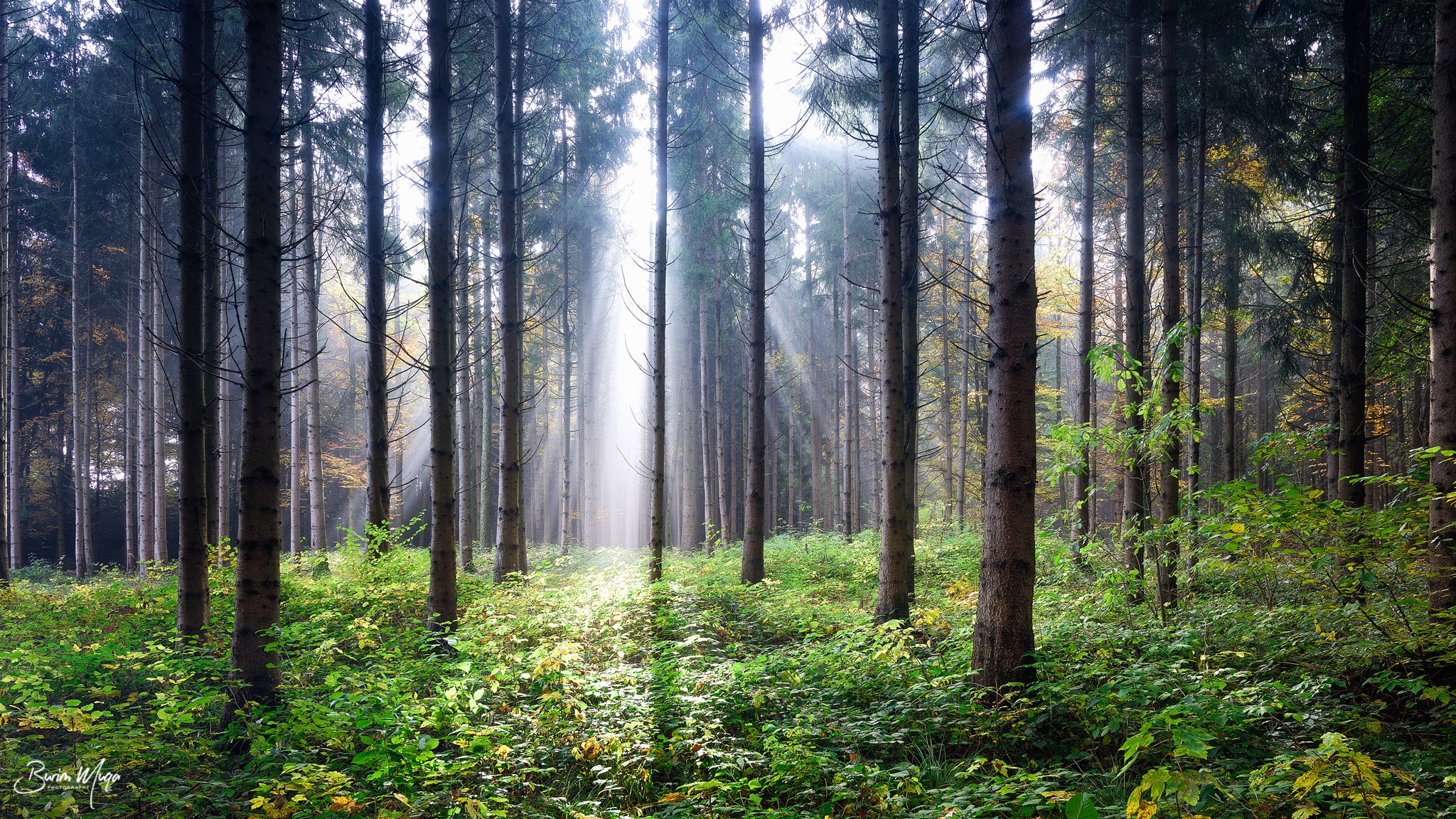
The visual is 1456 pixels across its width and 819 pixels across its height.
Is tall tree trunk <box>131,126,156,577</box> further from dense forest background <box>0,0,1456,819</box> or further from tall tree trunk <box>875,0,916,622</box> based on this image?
tall tree trunk <box>875,0,916,622</box>

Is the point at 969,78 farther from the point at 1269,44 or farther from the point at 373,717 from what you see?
the point at 373,717

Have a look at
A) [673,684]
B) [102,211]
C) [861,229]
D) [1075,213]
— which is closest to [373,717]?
[673,684]

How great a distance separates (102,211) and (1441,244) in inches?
1022

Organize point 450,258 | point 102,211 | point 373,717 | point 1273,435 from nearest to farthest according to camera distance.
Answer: point 373,717, point 1273,435, point 450,258, point 102,211

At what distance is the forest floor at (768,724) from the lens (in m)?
2.81

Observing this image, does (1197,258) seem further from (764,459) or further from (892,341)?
(764,459)

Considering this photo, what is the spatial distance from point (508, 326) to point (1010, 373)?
6.82 m

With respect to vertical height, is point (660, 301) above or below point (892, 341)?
above

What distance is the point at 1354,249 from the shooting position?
6.92 m

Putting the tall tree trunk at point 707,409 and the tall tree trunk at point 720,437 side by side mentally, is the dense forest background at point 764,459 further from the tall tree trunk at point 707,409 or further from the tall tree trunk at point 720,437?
the tall tree trunk at point 707,409

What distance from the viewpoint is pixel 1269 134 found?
924 cm

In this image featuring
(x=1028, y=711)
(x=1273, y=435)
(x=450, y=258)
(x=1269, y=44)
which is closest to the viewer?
(x=1028, y=711)

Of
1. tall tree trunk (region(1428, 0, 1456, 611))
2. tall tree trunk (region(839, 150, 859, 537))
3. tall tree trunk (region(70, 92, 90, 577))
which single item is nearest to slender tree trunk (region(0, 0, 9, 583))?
tall tree trunk (region(70, 92, 90, 577))

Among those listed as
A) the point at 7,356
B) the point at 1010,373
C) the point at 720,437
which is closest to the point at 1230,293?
the point at 1010,373
